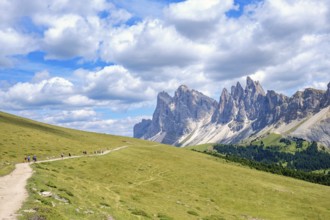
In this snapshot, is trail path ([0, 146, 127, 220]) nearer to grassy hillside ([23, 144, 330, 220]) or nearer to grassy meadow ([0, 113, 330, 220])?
grassy meadow ([0, 113, 330, 220])

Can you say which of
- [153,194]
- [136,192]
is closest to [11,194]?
[136,192]

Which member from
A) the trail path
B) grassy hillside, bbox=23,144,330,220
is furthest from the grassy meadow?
the trail path

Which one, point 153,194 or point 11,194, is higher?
point 11,194

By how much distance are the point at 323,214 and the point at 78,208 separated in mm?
61953

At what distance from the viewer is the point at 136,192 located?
59.2 m

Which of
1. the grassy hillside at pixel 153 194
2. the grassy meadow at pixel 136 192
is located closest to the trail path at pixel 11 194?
the grassy meadow at pixel 136 192

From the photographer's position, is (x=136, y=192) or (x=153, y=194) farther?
(x=153, y=194)

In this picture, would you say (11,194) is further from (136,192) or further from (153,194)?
(153,194)

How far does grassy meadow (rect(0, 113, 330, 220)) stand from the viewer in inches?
1464

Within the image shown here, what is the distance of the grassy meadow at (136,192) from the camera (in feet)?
122

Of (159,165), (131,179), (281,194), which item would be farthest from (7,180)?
(281,194)

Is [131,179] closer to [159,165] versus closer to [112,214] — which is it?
[159,165]

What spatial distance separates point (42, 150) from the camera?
9812 cm

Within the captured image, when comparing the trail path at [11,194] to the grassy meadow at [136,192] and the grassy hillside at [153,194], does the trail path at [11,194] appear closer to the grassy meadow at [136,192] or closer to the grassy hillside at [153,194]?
the grassy meadow at [136,192]
